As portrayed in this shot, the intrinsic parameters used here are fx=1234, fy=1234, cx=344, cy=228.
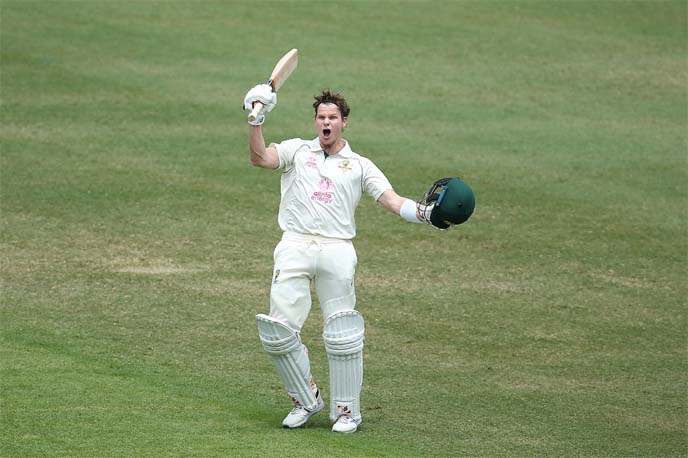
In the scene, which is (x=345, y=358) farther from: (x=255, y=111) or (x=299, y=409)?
(x=255, y=111)

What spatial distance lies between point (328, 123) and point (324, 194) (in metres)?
0.51

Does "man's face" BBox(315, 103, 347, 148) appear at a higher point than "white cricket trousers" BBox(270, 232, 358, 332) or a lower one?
higher

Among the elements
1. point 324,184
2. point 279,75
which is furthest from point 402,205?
point 279,75

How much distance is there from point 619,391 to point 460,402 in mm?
1412

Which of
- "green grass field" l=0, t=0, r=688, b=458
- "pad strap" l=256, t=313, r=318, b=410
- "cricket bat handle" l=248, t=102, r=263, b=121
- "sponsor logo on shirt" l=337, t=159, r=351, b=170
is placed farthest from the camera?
"green grass field" l=0, t=0, r=688, b=458

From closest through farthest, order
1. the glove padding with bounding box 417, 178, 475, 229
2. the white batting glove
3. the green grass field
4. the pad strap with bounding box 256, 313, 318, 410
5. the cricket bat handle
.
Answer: the glove padding with bounding box 417, 178, 475, 229 < the white batting glove < the cricket bat handle < the pad strap with bounding box 256, 313, 318, 410 < the green grass field

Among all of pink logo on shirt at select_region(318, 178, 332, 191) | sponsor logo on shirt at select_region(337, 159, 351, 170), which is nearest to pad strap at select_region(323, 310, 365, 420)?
pink logo on shirt at select_region(318, 178, 332, 191)

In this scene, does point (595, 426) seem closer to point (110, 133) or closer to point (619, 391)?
point (619, 391)

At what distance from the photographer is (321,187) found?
8844mm

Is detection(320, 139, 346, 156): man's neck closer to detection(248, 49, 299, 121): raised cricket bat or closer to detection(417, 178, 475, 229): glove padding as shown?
detection(248, 49, 299, 121): raised cricket bat

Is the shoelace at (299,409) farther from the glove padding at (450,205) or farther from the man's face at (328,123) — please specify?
the man's face at (328,123)

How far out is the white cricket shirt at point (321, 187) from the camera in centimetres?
880

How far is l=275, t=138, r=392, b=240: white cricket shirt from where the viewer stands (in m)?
8.80

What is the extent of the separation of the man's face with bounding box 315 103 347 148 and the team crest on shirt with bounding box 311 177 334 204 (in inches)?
11.8
